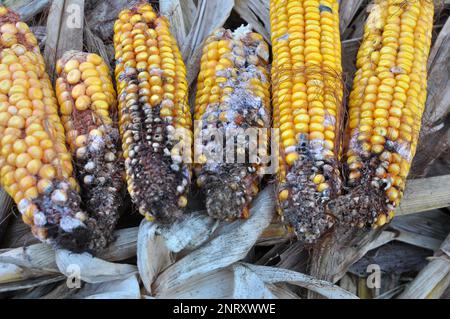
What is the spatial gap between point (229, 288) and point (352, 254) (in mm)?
547

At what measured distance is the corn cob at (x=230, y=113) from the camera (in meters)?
2.33

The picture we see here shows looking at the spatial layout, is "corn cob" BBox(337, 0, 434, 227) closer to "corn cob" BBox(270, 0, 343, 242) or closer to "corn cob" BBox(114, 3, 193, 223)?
"corn cob" BBox(270, 0, 343, 242)

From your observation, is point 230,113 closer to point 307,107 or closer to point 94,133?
point 307,107

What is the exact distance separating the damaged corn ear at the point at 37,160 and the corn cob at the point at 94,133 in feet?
0.17

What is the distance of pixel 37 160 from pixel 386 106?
135cm

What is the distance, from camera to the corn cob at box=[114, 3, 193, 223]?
227 centimetres

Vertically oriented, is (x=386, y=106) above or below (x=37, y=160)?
above

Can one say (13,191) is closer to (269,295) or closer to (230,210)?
(230,210)

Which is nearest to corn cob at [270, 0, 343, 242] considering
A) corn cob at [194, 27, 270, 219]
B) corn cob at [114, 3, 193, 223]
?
corn cob at [194, 27, 270, 219]

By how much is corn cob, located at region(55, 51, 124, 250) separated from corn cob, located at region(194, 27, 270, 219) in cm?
33

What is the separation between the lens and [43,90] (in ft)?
8.13

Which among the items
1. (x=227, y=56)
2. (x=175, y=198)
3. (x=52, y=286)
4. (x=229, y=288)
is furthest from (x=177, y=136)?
(x=52, y=286)

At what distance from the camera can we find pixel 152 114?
2.38 metres

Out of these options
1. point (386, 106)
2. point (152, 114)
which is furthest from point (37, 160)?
point (386, 106)
